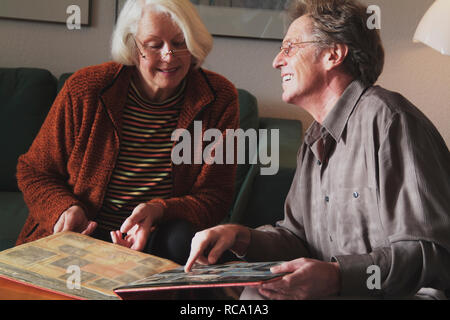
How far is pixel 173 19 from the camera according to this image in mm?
1432

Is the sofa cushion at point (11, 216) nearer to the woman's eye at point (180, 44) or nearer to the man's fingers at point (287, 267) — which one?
the woman's eye at point (180, 44)

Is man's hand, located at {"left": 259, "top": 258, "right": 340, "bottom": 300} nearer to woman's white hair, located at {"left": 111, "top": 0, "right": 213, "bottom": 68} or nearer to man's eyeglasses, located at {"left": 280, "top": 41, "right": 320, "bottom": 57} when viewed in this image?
man's eyeglasses, located at {"left": 280, "top": 41, "right": 320, "bottom": 57}

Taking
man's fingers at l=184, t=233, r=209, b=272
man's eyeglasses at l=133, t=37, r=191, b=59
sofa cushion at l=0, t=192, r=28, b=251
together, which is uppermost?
man's eyeglasses at l=133, t=37, r=191, b=59

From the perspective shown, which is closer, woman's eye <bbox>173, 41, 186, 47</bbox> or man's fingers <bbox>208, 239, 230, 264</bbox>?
man's fingers <bbox>208, 239, 230, 264</bbox>

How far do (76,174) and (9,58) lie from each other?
1334 mm

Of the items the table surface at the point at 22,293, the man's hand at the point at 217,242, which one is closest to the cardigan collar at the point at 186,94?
the man's hand at the point at 217,242

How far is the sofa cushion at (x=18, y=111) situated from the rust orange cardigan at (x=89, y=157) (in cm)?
69

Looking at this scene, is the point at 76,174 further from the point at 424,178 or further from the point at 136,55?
the point at 424,178

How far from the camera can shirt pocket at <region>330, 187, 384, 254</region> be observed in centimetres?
98

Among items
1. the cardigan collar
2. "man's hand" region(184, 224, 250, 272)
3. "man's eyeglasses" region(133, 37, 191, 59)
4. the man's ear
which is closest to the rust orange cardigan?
the cardigan collar

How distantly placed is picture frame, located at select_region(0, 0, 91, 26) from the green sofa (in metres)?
0.33

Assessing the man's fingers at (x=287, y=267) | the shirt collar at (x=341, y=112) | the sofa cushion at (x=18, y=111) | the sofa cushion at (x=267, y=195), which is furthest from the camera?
the sofa cushion at (x=18, y=111)

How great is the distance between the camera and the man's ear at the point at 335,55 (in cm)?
112

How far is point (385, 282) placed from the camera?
0.85 m
